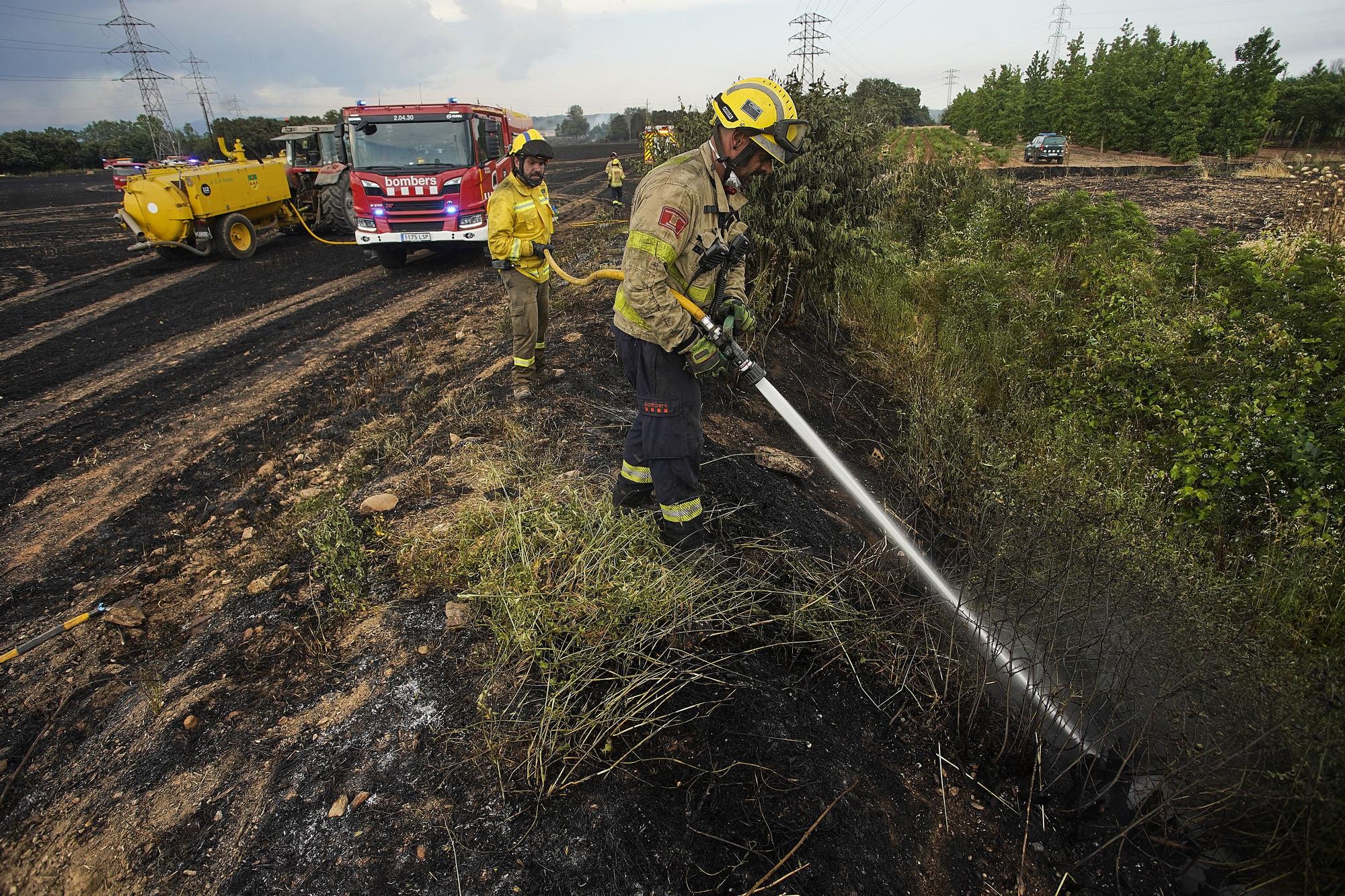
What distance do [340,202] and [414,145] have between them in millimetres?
4868

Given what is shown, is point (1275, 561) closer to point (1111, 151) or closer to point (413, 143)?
point (413, 143)

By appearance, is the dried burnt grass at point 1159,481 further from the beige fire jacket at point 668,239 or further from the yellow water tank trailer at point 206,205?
the yellow water tank trailer at point 206,205

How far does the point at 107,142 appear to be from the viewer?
3462 cm

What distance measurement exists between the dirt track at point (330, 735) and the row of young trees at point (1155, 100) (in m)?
28.2

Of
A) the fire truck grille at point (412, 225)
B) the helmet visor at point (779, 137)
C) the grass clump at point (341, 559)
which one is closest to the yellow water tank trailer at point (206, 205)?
the fire truck grille at point (412, 225)

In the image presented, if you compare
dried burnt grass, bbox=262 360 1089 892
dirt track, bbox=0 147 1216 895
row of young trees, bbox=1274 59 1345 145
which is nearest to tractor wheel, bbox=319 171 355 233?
dirt track, bbox=0 147 1216 895

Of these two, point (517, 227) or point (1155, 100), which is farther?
point (1155, 100)

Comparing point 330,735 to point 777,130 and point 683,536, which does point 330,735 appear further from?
point 777,130

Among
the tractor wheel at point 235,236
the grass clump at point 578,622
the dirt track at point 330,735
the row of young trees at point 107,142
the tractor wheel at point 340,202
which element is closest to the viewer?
the dirt track at point 330,735

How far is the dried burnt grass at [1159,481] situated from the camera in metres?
2.04

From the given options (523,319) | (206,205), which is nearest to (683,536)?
(523,319)

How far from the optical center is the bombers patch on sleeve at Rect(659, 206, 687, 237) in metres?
2.63

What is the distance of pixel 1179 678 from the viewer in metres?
2.34

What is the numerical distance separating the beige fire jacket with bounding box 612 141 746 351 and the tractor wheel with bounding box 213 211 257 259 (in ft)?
38.4
